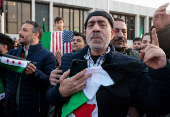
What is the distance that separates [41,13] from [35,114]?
59.6 ft

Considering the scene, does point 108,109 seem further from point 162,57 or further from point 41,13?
point 41,13

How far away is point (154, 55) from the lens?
3.92ft

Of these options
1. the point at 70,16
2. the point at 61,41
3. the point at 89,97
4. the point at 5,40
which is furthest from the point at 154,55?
the point at 70,16

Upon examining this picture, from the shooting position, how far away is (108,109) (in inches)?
59.7

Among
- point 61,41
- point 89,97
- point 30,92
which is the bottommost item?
point 30,92

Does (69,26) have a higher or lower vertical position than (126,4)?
lower

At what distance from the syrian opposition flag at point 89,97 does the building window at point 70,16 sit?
19427 millimetres

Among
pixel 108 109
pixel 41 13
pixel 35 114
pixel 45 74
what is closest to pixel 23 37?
pixel 45 74

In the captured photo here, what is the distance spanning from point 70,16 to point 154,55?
20927 millimetres

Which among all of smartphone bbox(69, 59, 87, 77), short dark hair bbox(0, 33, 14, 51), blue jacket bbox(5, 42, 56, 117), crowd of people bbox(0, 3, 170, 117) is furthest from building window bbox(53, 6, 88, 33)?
smartphone bbox(69, 59, 87, 77)

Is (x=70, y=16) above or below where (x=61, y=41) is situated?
above

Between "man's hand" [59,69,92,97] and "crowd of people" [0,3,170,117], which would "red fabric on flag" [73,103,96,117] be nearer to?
"crowd of people" [0,3,170,117]

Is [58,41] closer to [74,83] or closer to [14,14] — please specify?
[74,83]

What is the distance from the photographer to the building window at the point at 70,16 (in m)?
20.5
